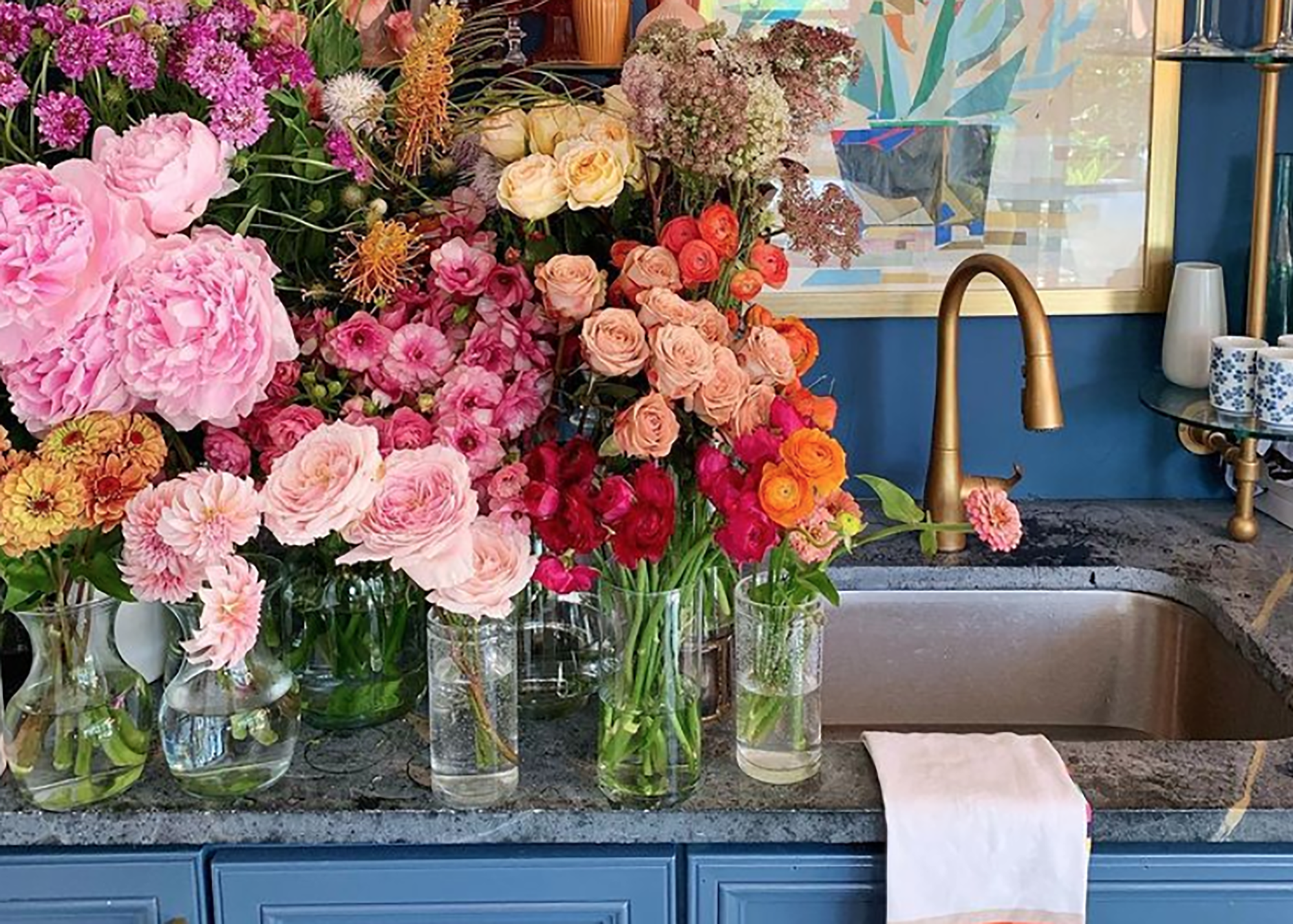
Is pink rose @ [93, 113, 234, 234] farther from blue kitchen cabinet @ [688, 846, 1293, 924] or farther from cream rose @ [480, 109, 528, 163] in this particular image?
blue kitchen cabinet @ [688, 846, 1293, 924]

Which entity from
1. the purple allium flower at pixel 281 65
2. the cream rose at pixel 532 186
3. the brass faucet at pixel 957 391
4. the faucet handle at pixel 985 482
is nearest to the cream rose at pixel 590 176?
the cream rose at pixel 532 186

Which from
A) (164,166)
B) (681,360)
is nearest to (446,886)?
(681,360)

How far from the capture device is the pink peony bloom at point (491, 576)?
1.08 meters

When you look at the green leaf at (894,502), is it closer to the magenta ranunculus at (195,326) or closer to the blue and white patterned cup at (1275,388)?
the magenta ranunculus at (195,326)

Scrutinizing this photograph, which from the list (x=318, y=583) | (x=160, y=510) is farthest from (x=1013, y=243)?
(x=160, y=510)

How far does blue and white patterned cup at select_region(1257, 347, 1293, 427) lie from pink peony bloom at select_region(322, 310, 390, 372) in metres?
0.97

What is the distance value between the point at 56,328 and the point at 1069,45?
4.06ft

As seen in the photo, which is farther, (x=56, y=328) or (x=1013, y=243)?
(x=1013, y=243)

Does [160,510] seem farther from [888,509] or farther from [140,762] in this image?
[888,509]

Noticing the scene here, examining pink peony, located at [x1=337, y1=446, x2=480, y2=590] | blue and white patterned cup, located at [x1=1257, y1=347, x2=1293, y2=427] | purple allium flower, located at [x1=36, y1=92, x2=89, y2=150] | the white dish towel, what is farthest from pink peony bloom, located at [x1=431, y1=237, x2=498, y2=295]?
blue and white patterned cup, located at [x1=1257, y1=347, x2=1293, y2=427]

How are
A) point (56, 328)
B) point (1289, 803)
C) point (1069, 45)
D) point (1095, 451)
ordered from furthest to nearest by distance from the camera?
point (1095, 451) < point (1069, 45) < point (1289, 803) < point (56, 328)

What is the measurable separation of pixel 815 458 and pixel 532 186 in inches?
11.1

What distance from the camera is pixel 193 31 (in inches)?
43.4

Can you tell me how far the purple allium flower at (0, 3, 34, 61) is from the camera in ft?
3.56
